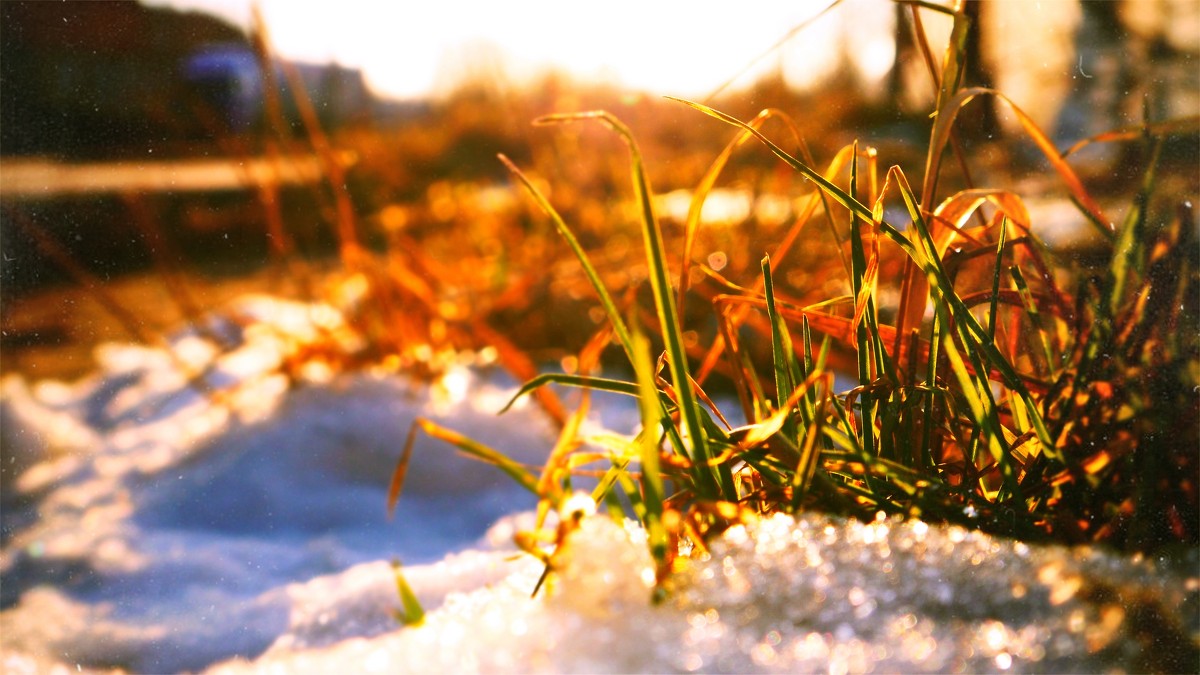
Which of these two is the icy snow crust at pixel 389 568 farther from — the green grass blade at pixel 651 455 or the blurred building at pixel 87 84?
the blurred building at pixel 87 84

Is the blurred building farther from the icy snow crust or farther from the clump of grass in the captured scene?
the clump of grass

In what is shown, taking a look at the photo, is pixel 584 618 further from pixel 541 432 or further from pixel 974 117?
pixel 541 432

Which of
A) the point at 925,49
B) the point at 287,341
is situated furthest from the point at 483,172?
the point at 925,49

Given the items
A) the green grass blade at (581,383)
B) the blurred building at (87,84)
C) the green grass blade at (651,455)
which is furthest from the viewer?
the blurred building at (87,84)

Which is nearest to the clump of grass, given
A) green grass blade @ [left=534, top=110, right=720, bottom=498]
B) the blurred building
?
green grass blade @ [left=534, top=110, right=720, bottom=498]

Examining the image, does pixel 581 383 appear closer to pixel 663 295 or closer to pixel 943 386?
pixel 663 295

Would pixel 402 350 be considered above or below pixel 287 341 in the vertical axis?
below

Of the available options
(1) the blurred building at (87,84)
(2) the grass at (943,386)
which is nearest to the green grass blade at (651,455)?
(2) the grass at (943,386)
